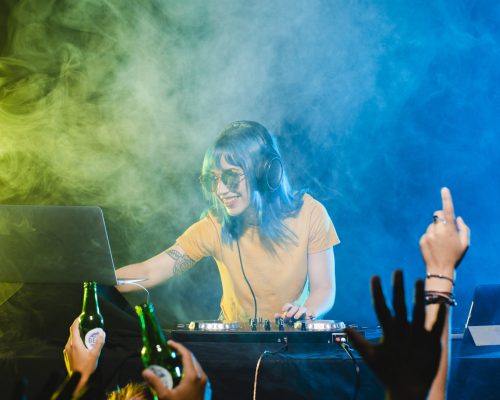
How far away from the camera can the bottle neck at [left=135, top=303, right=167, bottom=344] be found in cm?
120

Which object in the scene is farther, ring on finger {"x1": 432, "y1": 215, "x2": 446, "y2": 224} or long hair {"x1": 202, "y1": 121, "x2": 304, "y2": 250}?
long hair {"x1": 202, "y1": 121, "x2": 304, "y2": 250}

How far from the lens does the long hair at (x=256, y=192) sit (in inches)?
109

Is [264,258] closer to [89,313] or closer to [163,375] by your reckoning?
[89,313]

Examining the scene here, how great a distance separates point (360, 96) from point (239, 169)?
106 cm

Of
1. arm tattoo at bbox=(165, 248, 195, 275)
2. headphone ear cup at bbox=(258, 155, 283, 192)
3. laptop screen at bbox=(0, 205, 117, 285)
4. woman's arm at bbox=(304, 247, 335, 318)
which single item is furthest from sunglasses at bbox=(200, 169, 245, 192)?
laptop screen at bbox=(0, 205, 117, 285)

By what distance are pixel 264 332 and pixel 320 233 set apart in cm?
106

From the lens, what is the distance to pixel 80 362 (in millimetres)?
1346

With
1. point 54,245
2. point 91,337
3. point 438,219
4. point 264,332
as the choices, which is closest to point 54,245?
point 54,245

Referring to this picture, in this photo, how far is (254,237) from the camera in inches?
112

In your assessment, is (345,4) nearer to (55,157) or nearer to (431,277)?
(55,157)

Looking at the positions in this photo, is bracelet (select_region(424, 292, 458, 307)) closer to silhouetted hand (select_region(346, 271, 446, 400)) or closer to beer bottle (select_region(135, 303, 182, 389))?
silhouetted hand (select_region(346, 271, 446, 400))

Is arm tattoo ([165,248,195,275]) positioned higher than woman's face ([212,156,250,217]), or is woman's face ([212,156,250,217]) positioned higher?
woman's face ([212,156,250,217])

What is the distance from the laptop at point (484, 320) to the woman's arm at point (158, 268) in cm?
150

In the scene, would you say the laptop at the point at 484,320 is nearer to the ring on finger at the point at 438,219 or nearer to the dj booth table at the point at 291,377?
the dj booth table at the point at 291,377
